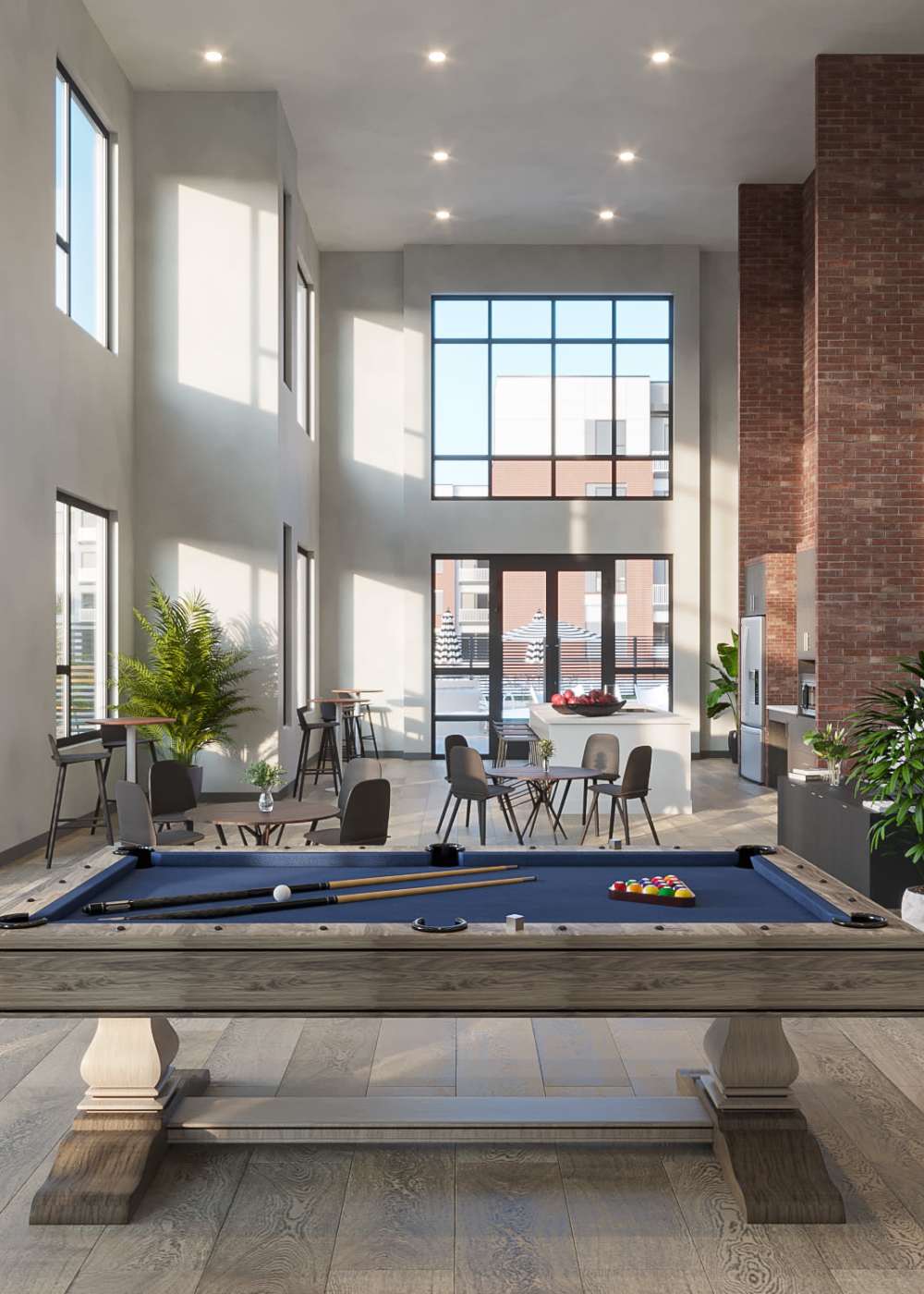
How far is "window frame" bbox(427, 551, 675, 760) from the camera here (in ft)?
47.6

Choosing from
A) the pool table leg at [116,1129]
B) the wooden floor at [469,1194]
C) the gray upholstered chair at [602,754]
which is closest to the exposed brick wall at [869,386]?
the gray upholstered chair at [602,754]

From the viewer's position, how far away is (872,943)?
2.55 meters

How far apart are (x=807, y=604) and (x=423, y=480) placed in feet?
20.1

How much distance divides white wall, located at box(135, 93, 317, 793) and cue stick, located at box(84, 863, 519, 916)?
7.07m

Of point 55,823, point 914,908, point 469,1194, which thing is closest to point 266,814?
point 55,823

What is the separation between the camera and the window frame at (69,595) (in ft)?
28.5

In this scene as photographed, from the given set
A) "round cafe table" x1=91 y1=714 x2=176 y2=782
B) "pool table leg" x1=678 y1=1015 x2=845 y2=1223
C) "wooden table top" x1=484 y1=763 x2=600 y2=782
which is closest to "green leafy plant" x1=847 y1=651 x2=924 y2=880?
"wooden table top" x1=484 y1=763 x2=600 y2=782

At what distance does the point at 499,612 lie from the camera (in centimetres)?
1459

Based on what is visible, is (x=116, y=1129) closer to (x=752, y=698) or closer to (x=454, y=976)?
(x=454, y=976)

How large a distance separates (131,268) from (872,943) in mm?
9520

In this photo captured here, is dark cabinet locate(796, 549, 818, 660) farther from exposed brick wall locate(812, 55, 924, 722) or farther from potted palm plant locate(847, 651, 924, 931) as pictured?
potted palm plant locate(847, 651, 924, 931)

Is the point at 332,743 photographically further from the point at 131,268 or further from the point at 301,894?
the point at 301,894

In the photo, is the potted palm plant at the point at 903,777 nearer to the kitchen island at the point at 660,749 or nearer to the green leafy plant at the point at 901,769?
the green leafy plant at the point at 901,769

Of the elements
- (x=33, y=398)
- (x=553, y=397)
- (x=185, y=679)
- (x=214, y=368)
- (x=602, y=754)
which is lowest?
(x=602, y=754)
